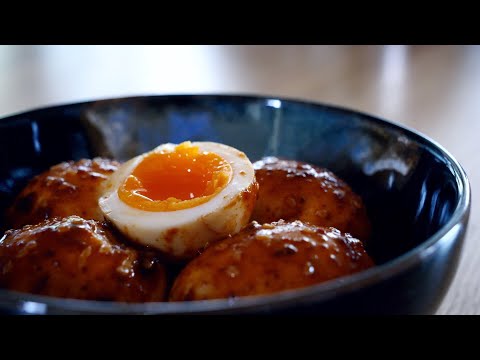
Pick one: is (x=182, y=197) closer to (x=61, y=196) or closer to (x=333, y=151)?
(x=61, y=196)

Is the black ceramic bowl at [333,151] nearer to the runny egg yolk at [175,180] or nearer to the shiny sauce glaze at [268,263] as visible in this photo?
the shiny sauce glaze at [268,263]

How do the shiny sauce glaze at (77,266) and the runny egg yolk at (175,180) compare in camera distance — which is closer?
the shiny sauce glaze at (77,266)

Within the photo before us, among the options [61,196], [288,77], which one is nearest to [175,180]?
[61,196]

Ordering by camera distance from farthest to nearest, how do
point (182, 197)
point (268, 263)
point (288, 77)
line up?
point (288, 77) → point (182, 197) → point (268, 263)

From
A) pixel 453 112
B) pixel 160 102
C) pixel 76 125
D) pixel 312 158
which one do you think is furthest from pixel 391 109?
pixel 76 125

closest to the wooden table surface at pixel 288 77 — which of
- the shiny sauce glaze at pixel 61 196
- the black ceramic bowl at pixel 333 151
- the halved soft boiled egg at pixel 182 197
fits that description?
the black ceramic bowl at pixel 333 151

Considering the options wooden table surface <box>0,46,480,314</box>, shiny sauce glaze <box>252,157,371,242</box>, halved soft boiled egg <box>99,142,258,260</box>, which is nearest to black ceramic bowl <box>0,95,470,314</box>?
shiny sauce glaze <box>252,157,371,242</box>

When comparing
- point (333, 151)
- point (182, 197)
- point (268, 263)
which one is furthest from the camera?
point (333, 151)
